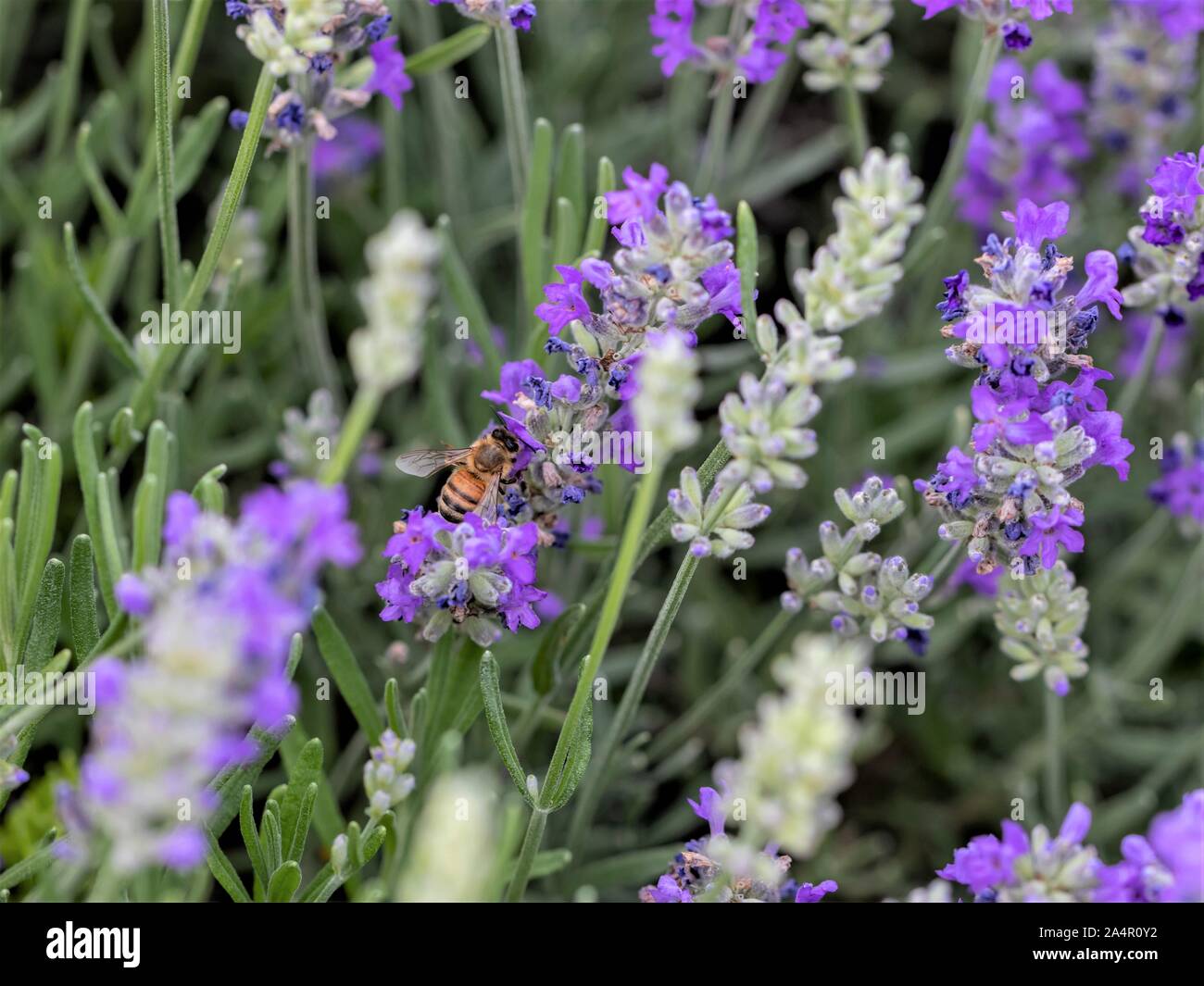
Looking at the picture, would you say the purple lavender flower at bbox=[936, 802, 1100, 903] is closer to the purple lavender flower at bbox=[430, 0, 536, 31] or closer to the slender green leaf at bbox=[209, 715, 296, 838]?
the slender green leaf at bbox=[209, 715, 296, 838]

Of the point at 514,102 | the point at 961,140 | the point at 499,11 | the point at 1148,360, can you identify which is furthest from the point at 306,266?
the point at 1148,360

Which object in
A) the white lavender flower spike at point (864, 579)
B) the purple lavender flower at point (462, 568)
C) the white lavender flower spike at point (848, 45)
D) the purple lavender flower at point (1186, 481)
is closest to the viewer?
the purple lavender flower at point (462, 568)

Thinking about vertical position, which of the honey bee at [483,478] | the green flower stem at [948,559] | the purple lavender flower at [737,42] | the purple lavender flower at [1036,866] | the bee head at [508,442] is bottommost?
the purple lavender flower at [1036,866]

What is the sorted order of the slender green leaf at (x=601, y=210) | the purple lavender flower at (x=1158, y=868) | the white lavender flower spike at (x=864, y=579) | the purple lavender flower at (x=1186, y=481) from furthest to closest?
the purple lavender flower at (x=1186, y=481) → the slender green leaf at (x=601, y=210) → the white lavender flower spike at (x=864, y=579) → the purple lavender flower at (x=1158, y=868)

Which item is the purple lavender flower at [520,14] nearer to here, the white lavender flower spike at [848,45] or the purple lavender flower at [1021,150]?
the white lavender flower spike at [848,45]

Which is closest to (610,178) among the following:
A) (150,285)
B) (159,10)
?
(159,10)

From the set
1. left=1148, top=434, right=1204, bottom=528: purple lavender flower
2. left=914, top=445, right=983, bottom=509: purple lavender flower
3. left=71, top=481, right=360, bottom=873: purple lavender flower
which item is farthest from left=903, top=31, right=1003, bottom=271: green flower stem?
left=71, top=481, right=360, bottom=873: purple lavender flower

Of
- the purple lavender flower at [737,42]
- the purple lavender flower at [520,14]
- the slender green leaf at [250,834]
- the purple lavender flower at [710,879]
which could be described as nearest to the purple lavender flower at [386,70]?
the purple lavender flower at [520,14]
